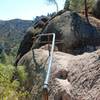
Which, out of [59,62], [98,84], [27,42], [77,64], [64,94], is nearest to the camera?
[98,84]

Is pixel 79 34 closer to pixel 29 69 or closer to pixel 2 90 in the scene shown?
pixel 29 69

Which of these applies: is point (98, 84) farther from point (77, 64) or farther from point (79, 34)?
point (79, 34)

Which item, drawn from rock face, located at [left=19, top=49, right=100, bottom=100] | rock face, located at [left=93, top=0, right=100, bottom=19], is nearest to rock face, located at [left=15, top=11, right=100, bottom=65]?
rock face, located at [left=93, top=0, right=100, bottom=19]

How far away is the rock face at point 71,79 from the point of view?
21.2ft

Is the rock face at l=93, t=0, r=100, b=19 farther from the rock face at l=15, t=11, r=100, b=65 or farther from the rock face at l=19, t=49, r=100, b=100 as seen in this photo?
the rock face at l=19, t=49, r=100, b=100

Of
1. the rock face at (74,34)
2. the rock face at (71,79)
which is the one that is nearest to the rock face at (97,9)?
the rock face at (74,34)

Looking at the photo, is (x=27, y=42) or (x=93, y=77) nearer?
(x=93, y=77)

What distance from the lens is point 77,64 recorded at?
26.8 ft

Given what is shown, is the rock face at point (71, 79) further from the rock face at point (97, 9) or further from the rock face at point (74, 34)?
the rock face at point (97, 9)

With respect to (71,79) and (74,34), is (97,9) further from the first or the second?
(71,79)

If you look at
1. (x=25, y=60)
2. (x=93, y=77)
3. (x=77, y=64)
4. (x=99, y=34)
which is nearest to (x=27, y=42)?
(x=99, y=34)

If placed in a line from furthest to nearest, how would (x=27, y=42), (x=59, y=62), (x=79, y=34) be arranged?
(x=27, y=42), (x=79, y=34), (x=59, y=62)

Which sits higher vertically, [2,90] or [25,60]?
[2,90]

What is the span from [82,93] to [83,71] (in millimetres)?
943
